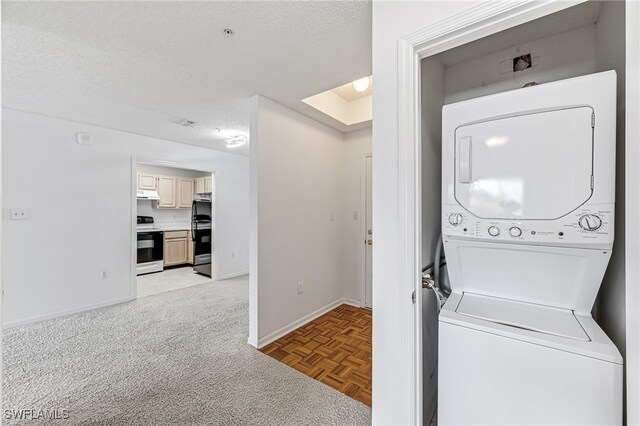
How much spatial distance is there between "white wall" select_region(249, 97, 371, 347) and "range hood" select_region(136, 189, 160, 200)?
3.87 meters

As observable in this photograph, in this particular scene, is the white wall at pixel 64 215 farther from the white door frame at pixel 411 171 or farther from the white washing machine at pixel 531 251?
the white washing machine at pixel 531 251

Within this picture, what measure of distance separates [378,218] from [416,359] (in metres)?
0.64

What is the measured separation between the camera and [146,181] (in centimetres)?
538

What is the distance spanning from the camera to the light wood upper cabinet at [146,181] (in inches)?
209

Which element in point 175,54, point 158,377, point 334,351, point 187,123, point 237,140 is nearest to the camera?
point 175,54

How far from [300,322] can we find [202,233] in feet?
10.3

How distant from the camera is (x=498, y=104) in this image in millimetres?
1161

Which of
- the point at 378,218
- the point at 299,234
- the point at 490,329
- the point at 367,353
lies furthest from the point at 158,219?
the point at 490,329

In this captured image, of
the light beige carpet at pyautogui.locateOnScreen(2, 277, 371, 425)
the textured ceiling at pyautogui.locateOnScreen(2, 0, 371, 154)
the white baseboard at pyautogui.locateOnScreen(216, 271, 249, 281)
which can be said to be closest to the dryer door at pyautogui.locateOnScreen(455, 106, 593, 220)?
the textured ceiling at pyautogui.locateOnScreen(2, 0, 371, 154)

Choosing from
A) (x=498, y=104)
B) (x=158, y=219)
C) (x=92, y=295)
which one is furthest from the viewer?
(x=158, y=219)

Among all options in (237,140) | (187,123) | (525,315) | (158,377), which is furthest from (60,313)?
(525,315)

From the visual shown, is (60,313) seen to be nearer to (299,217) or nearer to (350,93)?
(299,217)

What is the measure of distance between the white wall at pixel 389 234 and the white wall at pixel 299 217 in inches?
57.1

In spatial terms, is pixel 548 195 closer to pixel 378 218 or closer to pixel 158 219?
pixel 378 218
